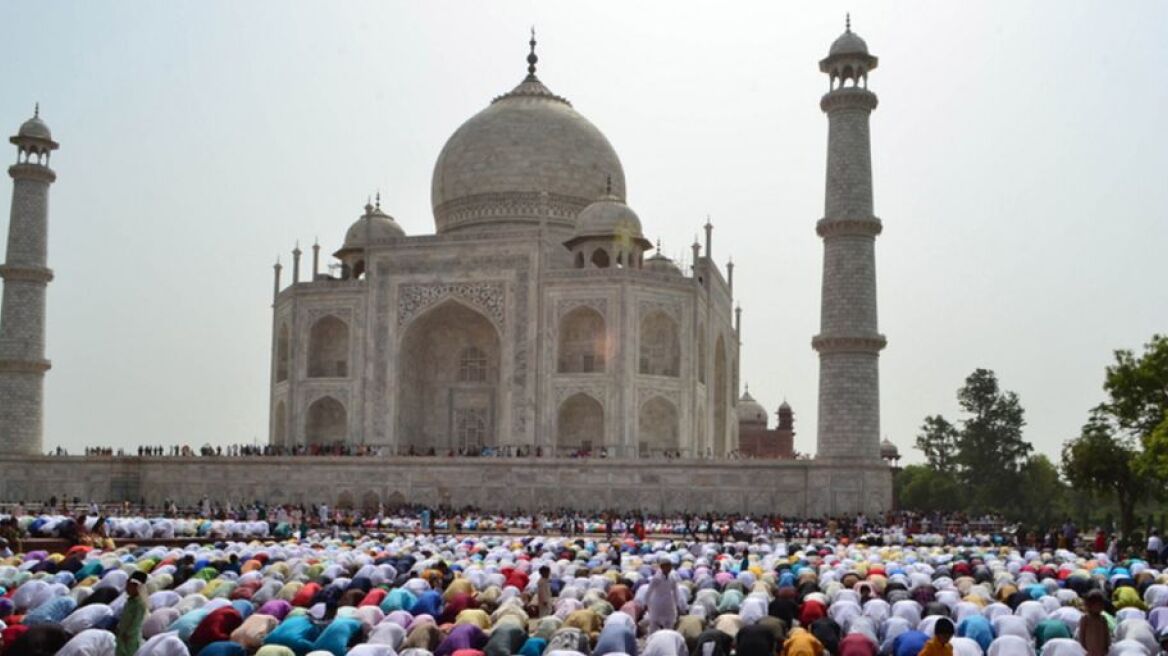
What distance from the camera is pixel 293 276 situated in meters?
38.3

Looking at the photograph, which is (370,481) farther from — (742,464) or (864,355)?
(864,355)

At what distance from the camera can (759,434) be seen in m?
57.1

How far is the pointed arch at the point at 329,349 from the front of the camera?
37.8m

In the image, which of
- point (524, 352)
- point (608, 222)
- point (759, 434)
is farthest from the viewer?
point (759, 434)

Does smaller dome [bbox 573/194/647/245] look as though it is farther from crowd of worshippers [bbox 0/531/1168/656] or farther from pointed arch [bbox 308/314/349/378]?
crowd of worshippers [bbox 0/531/1168/656]

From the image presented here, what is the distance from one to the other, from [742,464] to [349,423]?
1222cm

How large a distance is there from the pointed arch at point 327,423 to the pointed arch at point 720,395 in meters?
11.5

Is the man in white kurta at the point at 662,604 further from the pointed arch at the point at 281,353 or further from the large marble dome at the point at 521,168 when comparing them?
the pointed arch at the point at 281,353

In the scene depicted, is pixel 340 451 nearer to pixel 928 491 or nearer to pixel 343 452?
pixel 343 452

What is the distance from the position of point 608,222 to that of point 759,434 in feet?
74.4

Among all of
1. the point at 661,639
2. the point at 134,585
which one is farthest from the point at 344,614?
the point at 661,639

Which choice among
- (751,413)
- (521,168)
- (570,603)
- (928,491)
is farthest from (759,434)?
(570,603)

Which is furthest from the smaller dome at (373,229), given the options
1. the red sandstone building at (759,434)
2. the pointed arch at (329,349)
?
the red sandstone building at (759,434)

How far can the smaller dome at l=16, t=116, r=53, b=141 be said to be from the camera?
36.5 m
